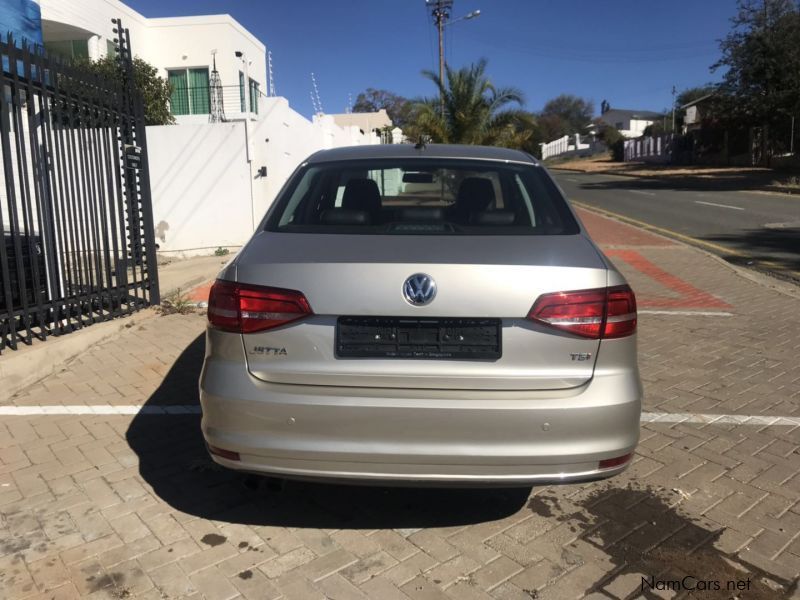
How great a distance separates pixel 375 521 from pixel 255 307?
3.94 feet

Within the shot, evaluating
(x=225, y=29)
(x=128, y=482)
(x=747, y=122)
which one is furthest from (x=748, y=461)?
(x=747, y=122)

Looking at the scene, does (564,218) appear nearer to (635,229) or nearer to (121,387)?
(121,387)

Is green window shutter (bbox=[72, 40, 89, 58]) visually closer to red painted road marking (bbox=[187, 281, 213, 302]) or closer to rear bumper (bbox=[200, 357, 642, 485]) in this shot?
red painted road marking (bbox=[187, 281, 213, 302])

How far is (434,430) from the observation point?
2.62 metres

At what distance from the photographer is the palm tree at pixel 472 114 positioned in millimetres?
23859

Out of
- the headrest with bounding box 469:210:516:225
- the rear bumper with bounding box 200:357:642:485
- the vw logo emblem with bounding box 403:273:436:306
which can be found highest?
the headrest with bounding box 469:210:516:225

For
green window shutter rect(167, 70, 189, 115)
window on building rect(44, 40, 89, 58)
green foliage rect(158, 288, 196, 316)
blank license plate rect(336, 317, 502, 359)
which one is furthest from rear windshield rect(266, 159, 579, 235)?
green window shutter rect(167, 70, 189, 115)

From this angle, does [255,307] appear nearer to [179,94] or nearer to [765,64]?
[179,94]

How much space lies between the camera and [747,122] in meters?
38.6

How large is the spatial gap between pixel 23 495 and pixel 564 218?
302cm

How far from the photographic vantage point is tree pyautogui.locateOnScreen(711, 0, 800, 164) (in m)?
32.5

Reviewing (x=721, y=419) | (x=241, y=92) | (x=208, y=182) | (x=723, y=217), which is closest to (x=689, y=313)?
(x=721, y=419)

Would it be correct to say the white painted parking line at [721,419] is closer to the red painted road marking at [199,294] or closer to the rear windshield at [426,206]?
the rear windshield at [426,206]

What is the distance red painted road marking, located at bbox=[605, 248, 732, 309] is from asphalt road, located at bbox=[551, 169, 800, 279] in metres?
1.72
